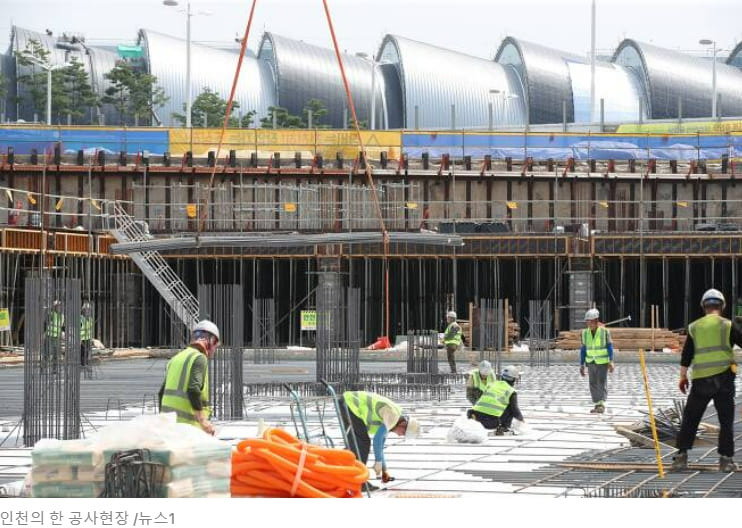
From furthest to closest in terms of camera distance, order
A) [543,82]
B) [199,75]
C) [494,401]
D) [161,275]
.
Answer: [543,82] → [199,75] → [161,275] → [494,401]

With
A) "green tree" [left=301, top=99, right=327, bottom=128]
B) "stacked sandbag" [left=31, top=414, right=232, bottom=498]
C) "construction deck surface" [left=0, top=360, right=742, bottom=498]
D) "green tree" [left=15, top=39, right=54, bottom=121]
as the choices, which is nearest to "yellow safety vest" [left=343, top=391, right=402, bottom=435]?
"construction deck surface" [left=0, top=360, right=742, bottom=498]

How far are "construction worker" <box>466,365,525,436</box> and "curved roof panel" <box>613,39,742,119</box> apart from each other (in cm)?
7128

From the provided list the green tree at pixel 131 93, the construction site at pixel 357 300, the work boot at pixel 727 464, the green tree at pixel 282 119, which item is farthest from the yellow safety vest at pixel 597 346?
the green tree at pixel 131 93

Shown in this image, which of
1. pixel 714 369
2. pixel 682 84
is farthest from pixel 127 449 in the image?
pixel 682 84

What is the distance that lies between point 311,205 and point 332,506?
33.3 meters

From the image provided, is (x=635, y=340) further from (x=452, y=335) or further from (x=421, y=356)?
(x=421, y=356)

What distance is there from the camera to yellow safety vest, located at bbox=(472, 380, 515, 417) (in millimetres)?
16172

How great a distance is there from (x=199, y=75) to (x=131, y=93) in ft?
20.0

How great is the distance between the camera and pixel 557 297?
42.3 m

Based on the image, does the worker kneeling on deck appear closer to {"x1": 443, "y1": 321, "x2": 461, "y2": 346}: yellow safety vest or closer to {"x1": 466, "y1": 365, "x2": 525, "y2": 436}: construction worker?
{"x1": 466, "y1": 365, "x2": 525, "y2": 436}: construction worker

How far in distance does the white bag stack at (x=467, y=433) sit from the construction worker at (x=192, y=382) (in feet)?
17.2

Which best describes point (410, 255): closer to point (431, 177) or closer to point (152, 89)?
point (431, 177)

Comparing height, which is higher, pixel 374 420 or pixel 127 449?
pixel 127 449

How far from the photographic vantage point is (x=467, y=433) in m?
15.3
